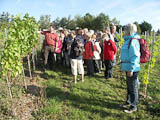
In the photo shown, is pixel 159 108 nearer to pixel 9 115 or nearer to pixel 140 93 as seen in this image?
pixel 140 93

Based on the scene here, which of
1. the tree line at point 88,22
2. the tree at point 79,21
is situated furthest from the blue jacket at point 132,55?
the tree at point 79,21

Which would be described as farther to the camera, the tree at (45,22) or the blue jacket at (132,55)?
the tree at (45,22)

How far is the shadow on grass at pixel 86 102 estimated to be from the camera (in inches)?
127

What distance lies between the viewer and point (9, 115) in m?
2.92

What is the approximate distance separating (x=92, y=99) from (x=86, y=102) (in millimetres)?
238

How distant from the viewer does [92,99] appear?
3.71 metres

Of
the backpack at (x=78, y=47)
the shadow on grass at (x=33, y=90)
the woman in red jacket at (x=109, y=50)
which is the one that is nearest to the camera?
the shadow on grass at (x=33, y=90)

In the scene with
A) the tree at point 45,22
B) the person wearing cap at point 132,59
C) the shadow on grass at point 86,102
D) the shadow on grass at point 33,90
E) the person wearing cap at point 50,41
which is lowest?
the shadow on grass at point 86,102

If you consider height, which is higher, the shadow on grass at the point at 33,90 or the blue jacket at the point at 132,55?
the blue jacket at the point at 132,55

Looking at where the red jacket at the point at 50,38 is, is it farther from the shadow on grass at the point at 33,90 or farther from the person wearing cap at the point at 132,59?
the person wearing cap at the point at 132,59

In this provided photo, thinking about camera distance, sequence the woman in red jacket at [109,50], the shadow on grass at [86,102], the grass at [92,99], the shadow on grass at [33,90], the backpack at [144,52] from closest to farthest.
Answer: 1. the backpack at [144,52]
2. the grass at [92,99]
3. the shadow on grass at [86,102]
4. the shadow on grass at [33,90]
5. the woman in red jacket at [109,50]

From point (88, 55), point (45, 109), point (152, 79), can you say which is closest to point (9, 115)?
point (45, 109)

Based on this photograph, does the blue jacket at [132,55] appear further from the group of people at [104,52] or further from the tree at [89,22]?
the tree at [89,22]

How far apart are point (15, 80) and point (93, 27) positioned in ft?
163
